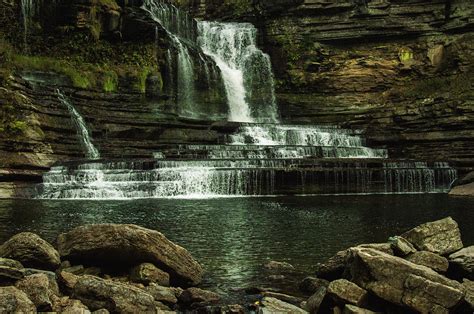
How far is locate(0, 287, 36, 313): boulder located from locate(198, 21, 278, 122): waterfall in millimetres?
43636

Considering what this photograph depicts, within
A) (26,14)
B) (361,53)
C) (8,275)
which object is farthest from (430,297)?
(361,53)

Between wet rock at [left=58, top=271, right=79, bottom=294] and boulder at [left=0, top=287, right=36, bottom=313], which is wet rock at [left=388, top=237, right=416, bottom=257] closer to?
wet rock at [left=58, top=271, right=79, bottom=294]

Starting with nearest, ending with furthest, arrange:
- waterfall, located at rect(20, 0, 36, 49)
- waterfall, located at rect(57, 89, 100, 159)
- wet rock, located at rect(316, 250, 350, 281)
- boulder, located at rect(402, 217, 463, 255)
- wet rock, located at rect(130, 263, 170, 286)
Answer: boulder, located at rect(402, 217, 463, 255) → wet rock, located at rect(130, 263, 170, 286) → wet rock, located at rect(316, 250, 350, 281) → waterfall, located at rect(57, 89, 100, 159) → waterfall, located at rect(20, 0, 36, 49)

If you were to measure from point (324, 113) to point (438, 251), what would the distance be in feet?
137

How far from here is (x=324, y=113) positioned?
5006 centimetres

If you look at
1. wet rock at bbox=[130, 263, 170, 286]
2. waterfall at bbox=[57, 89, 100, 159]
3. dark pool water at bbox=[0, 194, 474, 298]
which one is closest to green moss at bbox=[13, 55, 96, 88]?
waterfall at bbox=[57, 89, 100, 159]

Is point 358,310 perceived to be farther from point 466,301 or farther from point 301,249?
point 301,249

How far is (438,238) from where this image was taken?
921 centimetres

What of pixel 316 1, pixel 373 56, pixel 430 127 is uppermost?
pixel 316 1

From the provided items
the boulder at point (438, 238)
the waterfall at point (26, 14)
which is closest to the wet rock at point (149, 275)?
the boulder at point (438, 238)

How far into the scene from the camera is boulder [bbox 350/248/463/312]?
714 cm

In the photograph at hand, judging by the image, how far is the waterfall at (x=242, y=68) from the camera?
50.8 metres

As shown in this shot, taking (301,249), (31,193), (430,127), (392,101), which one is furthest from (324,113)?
(301,249)

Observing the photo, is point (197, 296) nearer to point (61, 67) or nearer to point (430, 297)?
point (430, 297)
